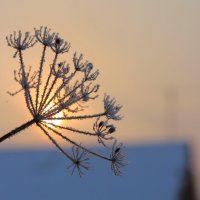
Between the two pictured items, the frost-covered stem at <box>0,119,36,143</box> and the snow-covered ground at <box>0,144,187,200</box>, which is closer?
the frost-covered stem at <box>0,119,36,143</box>

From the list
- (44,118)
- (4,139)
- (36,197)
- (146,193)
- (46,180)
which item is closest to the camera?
(4,139)

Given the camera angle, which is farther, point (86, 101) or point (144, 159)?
point (144, 159)

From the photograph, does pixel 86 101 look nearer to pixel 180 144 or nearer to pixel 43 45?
pixel 43 45

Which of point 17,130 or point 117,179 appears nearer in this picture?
point 17,130

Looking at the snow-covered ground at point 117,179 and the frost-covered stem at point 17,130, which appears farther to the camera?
the snow-covered ground at point 117,179

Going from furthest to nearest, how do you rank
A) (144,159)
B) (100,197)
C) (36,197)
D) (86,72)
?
(144,159) → (100,197) → (36,197) → (86,72)

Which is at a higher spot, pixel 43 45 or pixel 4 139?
pixel 43 45

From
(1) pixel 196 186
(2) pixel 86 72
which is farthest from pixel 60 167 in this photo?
(2) pixel 86 72

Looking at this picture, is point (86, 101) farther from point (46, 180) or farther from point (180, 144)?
point (180, 144)

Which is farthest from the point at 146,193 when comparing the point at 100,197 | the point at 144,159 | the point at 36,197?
the point at 36,197
